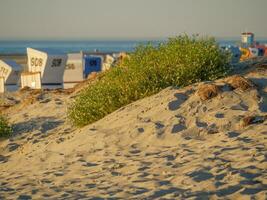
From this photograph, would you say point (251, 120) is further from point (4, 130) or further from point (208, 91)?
point (4, 130)

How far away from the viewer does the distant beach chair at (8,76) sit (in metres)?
29.1

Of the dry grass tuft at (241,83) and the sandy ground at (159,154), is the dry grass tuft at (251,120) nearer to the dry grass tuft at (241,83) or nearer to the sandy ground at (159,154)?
the sandy ground at (159,154)

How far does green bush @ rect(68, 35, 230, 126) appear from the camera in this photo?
11.8m

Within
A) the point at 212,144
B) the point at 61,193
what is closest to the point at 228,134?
the point at 212,144

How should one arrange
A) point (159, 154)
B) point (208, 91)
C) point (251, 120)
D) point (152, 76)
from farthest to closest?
point (152, 76), point (208, 91), point (251, 120), point (159, 154)

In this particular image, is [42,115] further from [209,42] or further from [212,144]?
[212,144]

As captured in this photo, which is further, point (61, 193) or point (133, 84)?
point (133, 84)

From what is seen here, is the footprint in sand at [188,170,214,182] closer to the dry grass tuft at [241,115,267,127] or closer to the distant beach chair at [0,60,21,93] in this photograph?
the dry grass tuft at [241,115,267,127]

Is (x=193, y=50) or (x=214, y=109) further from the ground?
(x=193, y=50)

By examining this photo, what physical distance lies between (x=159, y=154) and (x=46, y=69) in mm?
19250

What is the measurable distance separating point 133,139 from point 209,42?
15.1 feet

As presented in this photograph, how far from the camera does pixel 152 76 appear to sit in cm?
1195

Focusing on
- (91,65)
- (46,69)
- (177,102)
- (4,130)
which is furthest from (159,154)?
(91,65)

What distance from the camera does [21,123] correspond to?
14742 millimetres
